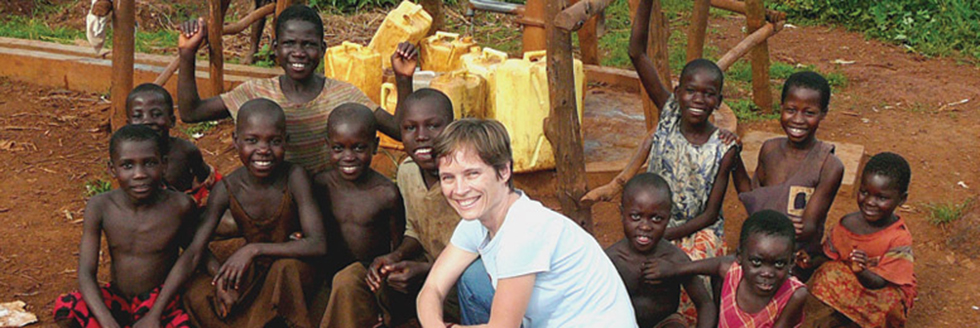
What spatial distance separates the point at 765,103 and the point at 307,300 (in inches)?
143

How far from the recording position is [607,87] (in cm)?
639

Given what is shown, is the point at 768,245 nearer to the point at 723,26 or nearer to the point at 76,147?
the point at 76,147

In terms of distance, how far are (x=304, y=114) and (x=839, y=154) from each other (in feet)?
9.02

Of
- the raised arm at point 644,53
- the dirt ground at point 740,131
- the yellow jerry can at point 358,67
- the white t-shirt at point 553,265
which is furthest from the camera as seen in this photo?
the yellow jerry can at point 358,67

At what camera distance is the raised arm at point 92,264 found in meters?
3.36

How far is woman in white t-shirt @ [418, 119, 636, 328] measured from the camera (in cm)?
266

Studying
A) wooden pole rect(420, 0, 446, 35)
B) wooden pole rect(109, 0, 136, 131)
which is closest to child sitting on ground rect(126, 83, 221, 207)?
wooden pole rect(109, 0, 136, 131)

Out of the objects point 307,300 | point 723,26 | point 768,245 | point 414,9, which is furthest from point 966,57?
point 307,300

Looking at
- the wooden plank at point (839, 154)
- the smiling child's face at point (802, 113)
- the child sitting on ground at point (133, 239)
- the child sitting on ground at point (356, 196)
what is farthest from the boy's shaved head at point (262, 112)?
the wooden plank at point (839, 154)

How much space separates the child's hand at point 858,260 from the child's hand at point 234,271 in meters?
2.04

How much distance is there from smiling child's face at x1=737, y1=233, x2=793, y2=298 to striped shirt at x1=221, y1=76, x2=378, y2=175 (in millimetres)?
1634

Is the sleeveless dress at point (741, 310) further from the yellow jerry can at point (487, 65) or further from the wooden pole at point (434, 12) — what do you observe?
the wooden pole at point (434, 12)

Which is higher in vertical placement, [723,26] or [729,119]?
[723,26]

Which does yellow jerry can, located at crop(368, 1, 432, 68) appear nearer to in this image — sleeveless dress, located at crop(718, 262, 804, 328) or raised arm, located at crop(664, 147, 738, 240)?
raised arm, located at crop(664, 147, 738, 240)
